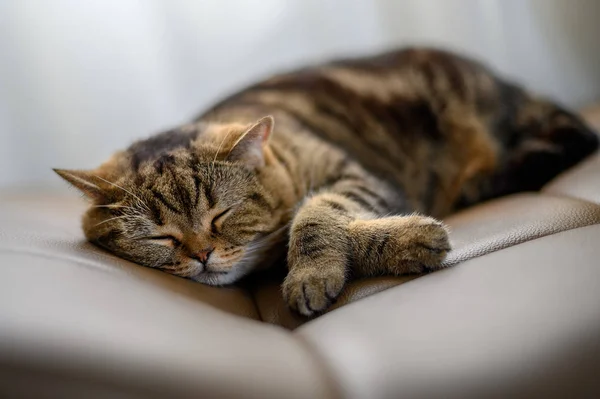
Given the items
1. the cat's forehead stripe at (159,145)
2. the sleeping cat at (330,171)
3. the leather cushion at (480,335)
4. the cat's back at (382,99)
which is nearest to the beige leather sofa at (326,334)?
the leather cushion at (480,335)

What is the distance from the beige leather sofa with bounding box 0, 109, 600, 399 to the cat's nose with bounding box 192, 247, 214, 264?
0.11m

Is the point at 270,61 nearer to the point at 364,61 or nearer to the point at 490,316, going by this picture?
the point at 364,61

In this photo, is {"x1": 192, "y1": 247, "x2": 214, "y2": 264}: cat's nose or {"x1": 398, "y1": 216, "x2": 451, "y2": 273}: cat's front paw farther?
{"x1": 192, "y1": 247, "x2": 214, "y2": 264}: cat's nose

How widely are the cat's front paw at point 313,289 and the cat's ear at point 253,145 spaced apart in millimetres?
311

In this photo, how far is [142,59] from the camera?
1860 millimetres

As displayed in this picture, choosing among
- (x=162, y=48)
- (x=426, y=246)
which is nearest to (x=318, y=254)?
(x=426, y=246)

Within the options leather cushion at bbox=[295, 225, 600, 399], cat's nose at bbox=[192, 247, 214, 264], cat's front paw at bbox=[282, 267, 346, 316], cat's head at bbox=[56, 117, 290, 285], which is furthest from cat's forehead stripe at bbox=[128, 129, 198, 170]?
leather cushion at bbox=[295, 225, 600, 399]

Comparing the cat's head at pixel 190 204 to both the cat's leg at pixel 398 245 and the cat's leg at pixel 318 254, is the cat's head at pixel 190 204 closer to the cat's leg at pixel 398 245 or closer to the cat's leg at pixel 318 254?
the cat's leg at pixel 318 254

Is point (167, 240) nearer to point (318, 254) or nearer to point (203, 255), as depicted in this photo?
point (203, 255)

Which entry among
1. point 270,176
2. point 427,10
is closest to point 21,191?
point 270,176

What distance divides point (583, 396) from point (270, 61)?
5.09 feet

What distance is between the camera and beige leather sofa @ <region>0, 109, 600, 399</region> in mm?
674

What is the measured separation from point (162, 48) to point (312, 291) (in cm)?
116

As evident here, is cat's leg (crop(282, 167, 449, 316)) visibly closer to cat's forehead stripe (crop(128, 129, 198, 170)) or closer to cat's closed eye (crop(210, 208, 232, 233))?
cat's closed eye (crop(210, 208, 232, 233))
